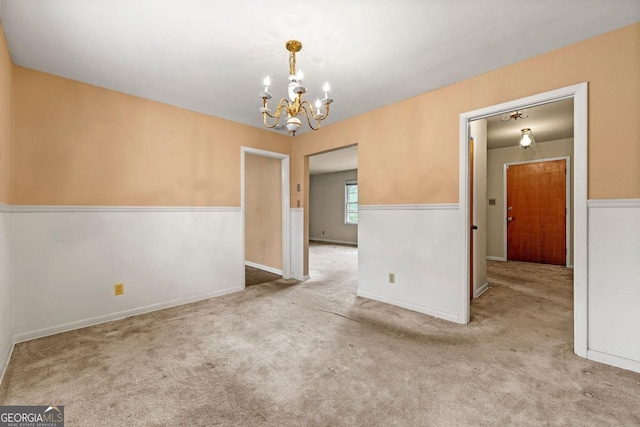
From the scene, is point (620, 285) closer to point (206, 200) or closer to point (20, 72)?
point (206, 200)

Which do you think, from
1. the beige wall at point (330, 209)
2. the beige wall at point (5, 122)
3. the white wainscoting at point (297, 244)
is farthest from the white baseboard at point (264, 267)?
the beige wall at point (330, 209)

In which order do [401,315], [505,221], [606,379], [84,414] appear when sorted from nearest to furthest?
[84,414] → [606,379] → [401,315] → [505,221]

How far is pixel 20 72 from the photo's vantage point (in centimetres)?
228

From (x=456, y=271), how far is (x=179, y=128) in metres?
3.46

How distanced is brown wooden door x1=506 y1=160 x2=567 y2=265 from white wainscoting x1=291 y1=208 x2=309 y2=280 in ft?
15.0

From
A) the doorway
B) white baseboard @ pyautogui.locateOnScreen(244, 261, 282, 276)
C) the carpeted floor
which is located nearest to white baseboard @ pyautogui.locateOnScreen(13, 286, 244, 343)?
the carpeted floor

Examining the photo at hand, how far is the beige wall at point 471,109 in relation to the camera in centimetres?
183

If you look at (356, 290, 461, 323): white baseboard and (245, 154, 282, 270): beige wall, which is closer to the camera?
(356, 290, 461, 323): white baseboard

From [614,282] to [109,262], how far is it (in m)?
4.26

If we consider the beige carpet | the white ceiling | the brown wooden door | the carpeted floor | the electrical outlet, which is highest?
the white ceiling

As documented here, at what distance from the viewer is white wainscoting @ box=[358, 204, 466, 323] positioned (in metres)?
2.65

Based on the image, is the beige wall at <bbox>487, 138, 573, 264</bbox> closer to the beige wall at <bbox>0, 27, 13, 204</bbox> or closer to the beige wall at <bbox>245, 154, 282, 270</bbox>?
the beige wall at <bbox>245, 154, 282, 270</bbox>

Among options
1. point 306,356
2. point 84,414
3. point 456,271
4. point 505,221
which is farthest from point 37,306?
point 505,221

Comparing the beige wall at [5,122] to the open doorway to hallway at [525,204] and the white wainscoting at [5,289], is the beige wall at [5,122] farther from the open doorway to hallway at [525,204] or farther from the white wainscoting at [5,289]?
the open doorway to hallway at [525,204]
